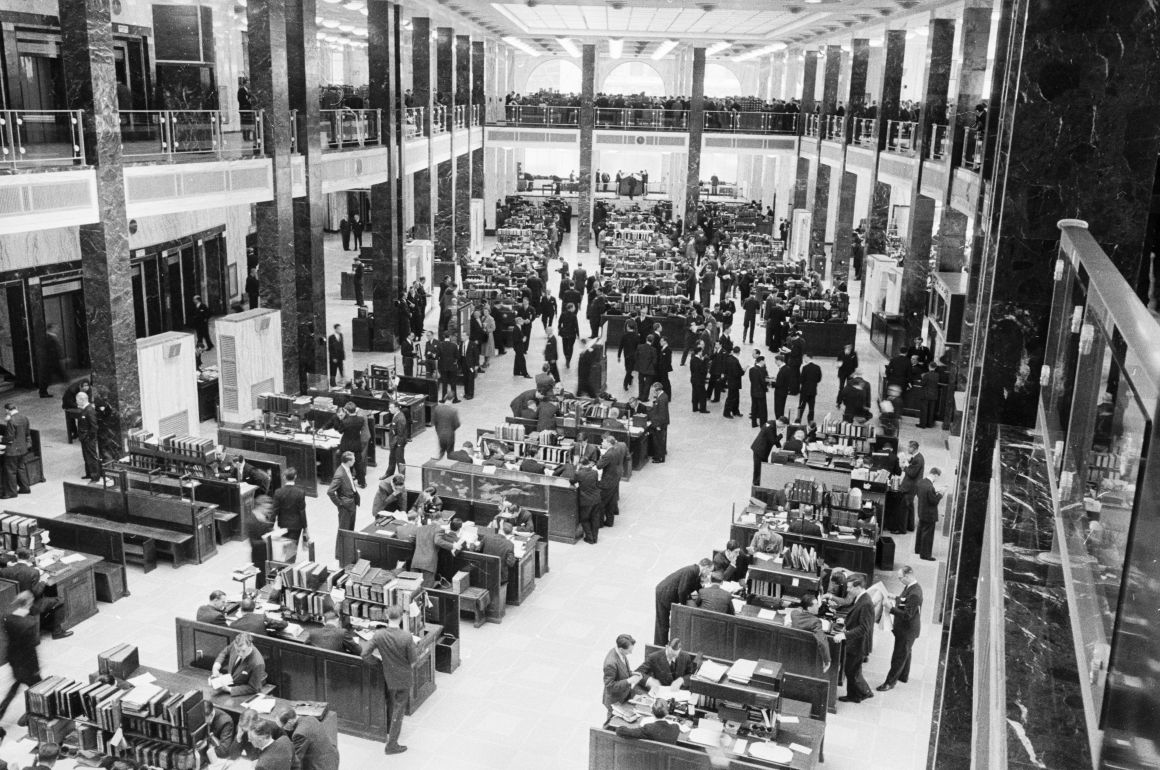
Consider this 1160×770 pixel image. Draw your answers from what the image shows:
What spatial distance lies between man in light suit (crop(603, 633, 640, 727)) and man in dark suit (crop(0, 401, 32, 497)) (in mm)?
9640

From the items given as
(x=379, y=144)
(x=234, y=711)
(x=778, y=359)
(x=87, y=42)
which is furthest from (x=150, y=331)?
(x=234, y=711)

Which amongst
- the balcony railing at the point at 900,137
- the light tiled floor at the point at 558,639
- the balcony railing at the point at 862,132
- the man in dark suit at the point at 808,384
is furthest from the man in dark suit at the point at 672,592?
the balcony railing at the point at 862,132

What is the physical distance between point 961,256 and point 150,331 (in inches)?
662

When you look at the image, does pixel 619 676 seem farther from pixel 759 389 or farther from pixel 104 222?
pixel 759 389

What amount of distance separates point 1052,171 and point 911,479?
9.15 metres

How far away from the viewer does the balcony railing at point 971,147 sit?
55.7ft

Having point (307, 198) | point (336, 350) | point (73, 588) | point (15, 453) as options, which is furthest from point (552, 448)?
→ point (307, 198)

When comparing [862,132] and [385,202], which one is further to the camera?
[862,132]

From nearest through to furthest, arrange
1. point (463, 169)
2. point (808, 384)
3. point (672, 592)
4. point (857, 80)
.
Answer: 1. point (672, 592)
2. point (808, 384)
3. point (857, 80)
4. point (463, 169)

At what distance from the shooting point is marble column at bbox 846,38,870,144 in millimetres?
28719

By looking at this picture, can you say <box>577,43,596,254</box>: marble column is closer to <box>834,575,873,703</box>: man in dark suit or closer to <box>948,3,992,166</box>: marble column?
<box>948,3,992,166</box>: marble column

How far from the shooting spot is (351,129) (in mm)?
21812

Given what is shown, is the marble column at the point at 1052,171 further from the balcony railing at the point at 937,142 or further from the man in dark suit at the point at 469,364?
the balcony railing at the point at 937,142

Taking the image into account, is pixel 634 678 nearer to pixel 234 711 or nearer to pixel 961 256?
pixel 234 711
